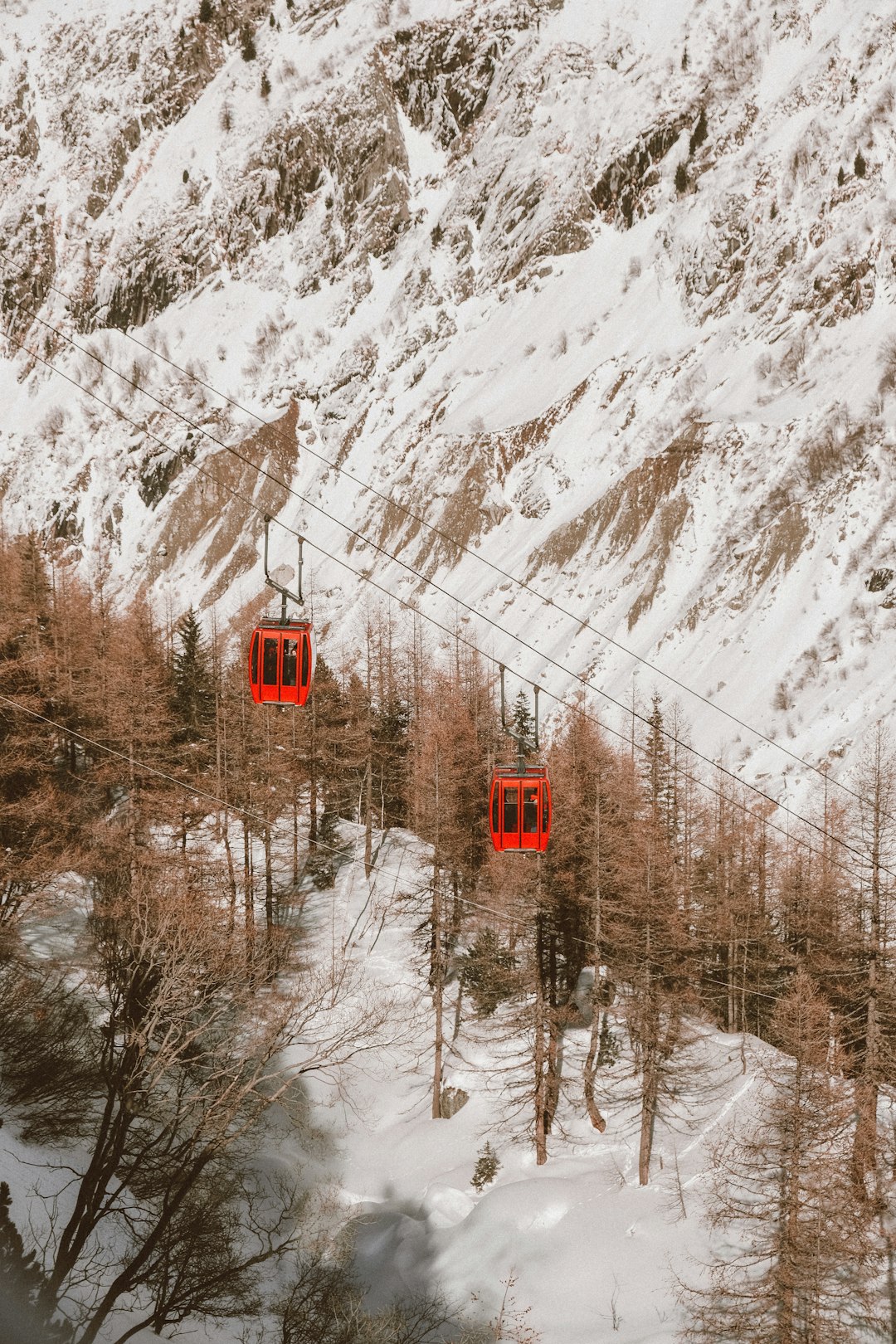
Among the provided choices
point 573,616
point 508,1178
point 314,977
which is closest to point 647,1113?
point 508,1178

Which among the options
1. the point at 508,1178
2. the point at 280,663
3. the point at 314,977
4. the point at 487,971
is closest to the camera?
the point at 280,663

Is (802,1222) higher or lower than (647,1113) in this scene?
lower

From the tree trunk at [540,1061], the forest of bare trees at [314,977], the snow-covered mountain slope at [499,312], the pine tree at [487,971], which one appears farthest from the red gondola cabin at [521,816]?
the snow-covered mountain slope at [499,312]

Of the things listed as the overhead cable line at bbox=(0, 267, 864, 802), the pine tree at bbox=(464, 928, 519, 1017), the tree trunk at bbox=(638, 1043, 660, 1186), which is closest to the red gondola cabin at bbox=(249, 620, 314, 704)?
the overhead cable line at bbox=(0, 267, 864, 802)

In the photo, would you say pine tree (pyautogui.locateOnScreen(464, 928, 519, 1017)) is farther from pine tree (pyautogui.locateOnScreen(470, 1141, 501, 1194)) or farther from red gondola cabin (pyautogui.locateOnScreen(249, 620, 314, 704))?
red gondola cabin (pyautogui.locateOnScreen(249, 620, 314, 704))

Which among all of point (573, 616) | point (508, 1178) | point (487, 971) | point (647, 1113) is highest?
point (573, 616)

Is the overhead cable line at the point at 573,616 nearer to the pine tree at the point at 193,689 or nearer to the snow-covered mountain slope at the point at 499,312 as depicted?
the snow-covered mountain slope at the point at 499,312

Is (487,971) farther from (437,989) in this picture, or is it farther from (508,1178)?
(508,1178)
